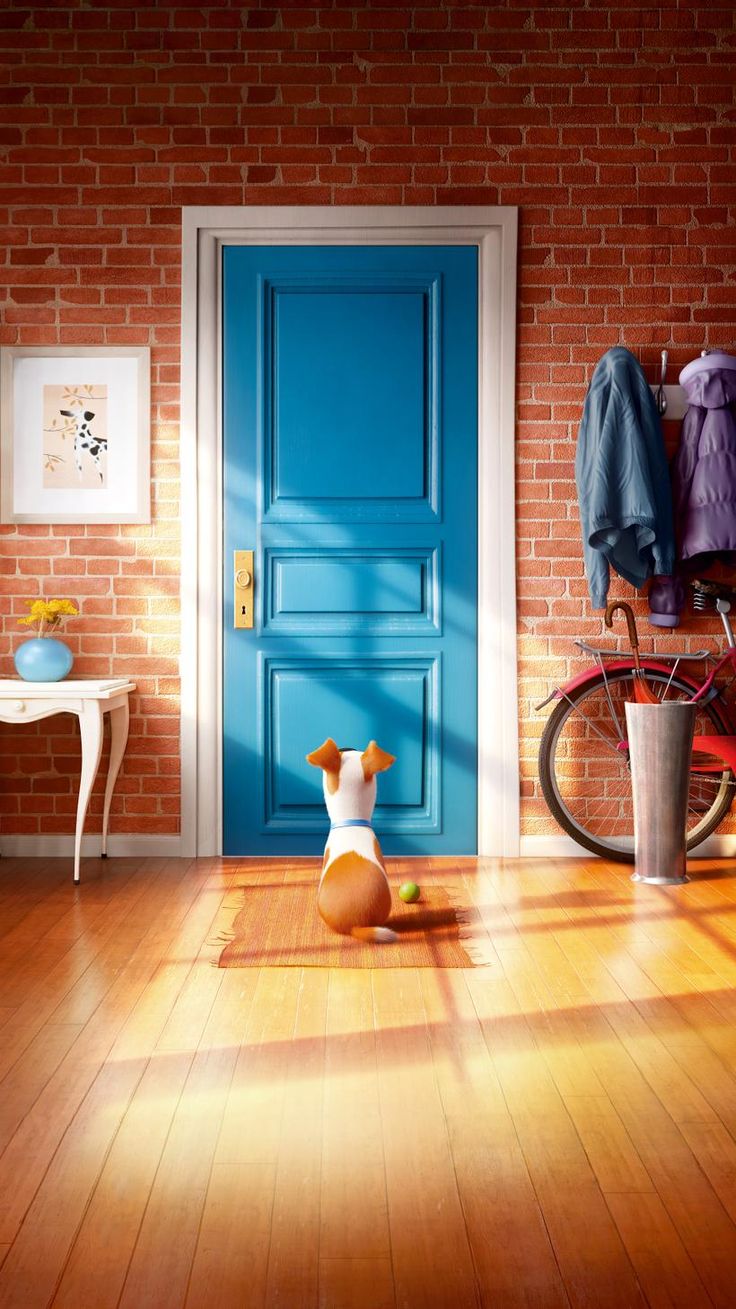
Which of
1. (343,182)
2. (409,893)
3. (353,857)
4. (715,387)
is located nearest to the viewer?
(353,857)

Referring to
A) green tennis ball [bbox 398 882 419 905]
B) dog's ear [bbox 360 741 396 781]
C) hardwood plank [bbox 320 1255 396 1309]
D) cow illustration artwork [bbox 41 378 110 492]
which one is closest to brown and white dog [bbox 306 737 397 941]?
A: dog's ear [bbox 360 741 396 781]

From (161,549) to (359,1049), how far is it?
7.73 ft

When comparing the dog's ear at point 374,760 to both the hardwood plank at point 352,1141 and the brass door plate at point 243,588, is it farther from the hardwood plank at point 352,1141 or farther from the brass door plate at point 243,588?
A: the brass door plate at point 243,588

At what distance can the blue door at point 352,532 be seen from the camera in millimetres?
4172

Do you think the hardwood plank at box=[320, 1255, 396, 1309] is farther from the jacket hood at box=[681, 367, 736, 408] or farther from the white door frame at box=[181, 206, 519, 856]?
the jacket hood at box=[681, 367, 736, 408]

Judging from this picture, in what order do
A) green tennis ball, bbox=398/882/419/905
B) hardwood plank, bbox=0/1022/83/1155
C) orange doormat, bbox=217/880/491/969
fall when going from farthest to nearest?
green tennis ball, bbox=398/882/419/905 → orange doormat, bbox=217/880/491/969 → hardwood plank, bbox=0/1022/83/1155

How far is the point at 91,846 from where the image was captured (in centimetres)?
418

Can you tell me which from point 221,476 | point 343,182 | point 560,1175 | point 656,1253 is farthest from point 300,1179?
point 343,182

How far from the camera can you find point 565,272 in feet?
13.6

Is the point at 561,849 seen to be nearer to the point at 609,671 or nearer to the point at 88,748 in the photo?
the point at 609,671

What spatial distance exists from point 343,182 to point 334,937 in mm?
2647

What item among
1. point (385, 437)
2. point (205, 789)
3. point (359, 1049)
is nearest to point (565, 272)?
point (385, 437)

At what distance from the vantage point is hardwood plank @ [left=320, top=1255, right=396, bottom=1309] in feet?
4.59

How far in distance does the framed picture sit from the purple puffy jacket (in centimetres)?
190
